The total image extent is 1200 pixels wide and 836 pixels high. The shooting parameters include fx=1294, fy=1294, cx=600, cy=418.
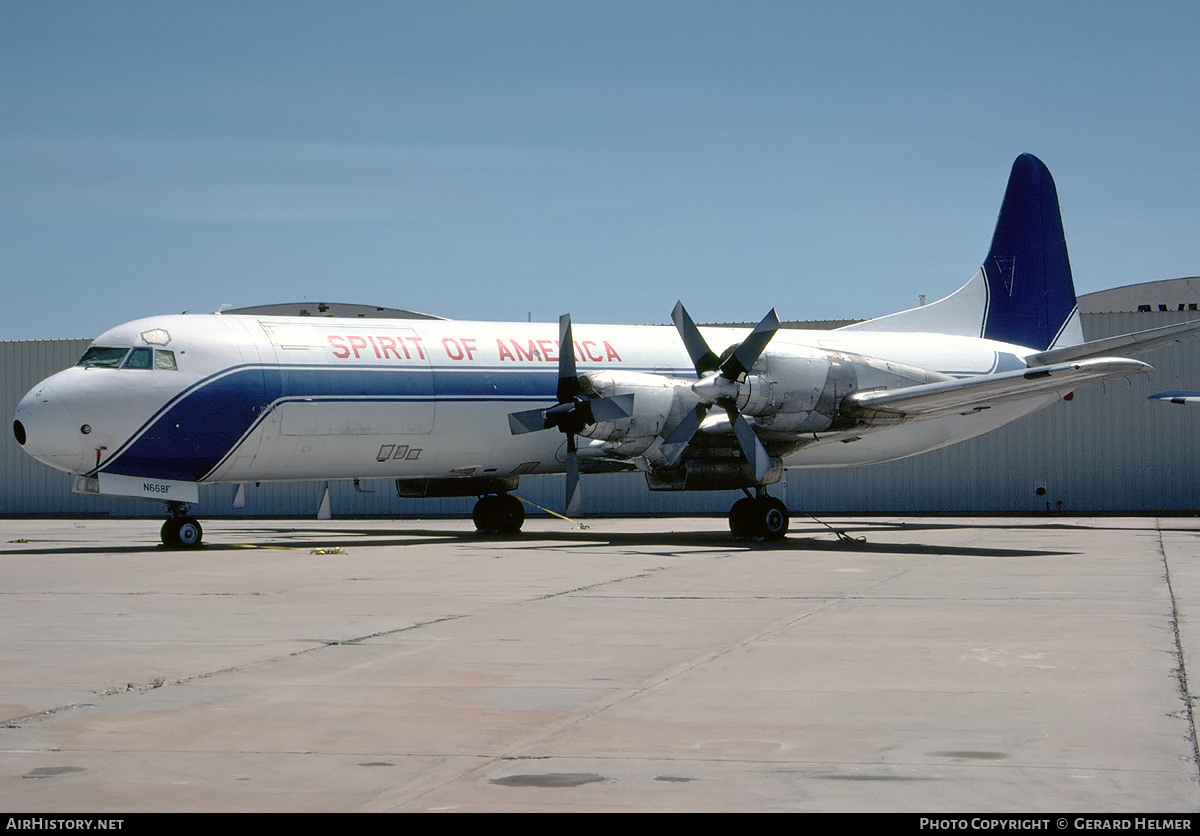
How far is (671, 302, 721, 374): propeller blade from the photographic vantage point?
2530 centimetres

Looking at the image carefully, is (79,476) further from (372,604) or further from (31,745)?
(31,745)

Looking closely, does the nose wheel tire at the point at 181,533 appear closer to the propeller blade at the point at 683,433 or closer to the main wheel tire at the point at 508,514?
the main wheel tire at the point at 508,514

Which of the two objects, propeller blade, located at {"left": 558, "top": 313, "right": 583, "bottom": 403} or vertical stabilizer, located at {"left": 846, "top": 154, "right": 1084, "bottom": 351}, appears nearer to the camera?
propeller blade, located at {"left": 558, "top": 313, "right": 583, "bottom": 403}

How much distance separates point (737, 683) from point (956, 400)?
17.1 m

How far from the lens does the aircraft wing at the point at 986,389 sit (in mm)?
23328

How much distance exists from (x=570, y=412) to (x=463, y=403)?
8.47ft

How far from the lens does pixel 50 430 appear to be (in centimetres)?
2284

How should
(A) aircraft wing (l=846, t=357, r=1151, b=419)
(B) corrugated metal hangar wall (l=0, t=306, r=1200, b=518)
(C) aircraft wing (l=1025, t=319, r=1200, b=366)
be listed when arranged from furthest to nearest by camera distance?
(B) corrugated metal hangar wall (l=0, t=306, r=1200, b=518) < (C) aircraft wing (l=1025, t=319, r=1200, b=366) < (A) aircraft wing (l=846, t=357, r=1151, b=419)

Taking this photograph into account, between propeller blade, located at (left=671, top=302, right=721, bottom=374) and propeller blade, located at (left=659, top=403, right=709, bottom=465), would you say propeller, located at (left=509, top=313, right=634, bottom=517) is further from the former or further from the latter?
propeller blade, located at (left=671, top=302, right=721, bottom=374)

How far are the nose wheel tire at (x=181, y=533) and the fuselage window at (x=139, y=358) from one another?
2.98 meters

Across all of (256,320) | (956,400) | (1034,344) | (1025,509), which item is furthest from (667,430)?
(1025,509)

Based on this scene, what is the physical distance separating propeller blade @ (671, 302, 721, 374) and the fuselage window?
9.89m

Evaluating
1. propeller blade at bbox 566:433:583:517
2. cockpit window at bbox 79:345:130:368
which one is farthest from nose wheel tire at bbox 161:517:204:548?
propeller blade at bbox 566:433:583:517

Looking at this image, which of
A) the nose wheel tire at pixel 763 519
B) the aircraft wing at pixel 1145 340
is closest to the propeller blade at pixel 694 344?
the nose wheel tire at pixel 763 519
